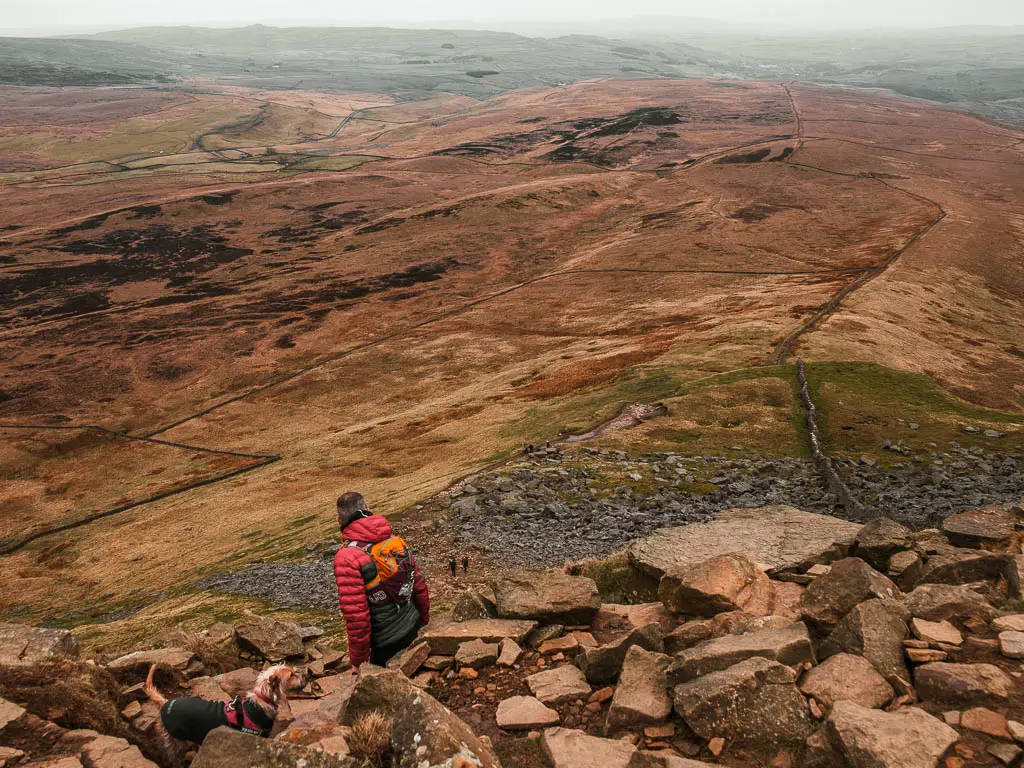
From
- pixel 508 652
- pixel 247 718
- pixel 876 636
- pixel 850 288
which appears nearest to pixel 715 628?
pixel 876 636

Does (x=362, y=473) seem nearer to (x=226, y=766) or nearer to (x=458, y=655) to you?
(x=458, y=655)

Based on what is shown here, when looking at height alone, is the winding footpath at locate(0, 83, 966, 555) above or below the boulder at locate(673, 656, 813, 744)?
below

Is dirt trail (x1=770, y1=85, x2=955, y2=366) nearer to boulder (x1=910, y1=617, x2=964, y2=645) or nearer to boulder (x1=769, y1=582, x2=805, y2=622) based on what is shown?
boulder (x1=769, y1=582, x2=805, y2=622)

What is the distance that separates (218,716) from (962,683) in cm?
1151

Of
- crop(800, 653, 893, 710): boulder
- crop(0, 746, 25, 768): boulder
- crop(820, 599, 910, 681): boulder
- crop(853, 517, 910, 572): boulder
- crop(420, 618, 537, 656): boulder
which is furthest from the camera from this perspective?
crop(853, 517, 910, 572): boulder

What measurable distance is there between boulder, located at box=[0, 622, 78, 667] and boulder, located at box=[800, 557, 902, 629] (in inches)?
561

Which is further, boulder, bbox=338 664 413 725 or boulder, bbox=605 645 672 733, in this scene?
boulder, bbox=605 645 672 733

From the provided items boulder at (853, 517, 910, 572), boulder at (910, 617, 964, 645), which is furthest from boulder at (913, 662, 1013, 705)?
boulder at (853, 517, 910, 572)

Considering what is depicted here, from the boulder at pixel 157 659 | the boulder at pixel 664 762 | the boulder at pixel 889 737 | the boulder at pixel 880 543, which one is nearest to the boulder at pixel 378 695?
the boulder at pixel 664 762

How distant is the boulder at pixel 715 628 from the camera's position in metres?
13.1

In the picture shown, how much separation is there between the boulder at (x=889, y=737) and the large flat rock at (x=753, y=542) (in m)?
7.69

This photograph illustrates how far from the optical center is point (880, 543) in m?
17.0

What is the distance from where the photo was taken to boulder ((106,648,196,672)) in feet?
45.6

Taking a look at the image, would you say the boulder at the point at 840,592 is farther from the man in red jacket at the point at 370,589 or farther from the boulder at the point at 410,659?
the man in red jacket at the point at 370,589
